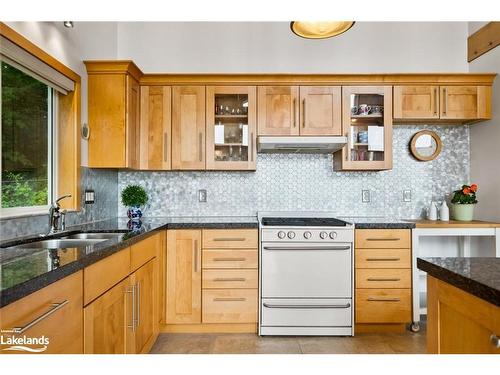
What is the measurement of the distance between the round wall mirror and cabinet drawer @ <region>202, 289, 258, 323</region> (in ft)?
7.06

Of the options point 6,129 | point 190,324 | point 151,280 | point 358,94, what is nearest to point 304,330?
point 190,324

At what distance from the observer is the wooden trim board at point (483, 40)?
10.1 feet

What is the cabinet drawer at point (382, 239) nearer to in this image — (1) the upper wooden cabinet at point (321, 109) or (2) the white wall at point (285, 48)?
(1) the upper wooden cabinet at point (321, 109)

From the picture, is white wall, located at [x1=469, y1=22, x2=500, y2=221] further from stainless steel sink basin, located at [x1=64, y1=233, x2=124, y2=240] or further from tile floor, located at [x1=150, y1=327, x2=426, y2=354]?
stainless steel sink basin, located at [x1=64, y1=233, x2=124, y2=240]

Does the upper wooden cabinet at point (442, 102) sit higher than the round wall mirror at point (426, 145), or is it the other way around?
the upper wooden cabinet at point (442, 102)

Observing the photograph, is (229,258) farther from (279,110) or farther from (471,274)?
(471,274)

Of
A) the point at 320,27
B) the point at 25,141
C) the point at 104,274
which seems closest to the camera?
the point at 104,274

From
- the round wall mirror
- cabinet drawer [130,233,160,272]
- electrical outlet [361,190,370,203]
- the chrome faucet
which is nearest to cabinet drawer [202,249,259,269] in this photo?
cabinet drawer [130,233,160,272]

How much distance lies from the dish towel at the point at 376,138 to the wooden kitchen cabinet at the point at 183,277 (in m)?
1.76

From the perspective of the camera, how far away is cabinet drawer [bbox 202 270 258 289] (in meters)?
2.80

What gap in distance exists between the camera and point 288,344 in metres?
2.63

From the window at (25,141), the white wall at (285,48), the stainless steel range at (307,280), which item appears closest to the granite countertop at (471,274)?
the stainless steel range at (307,280)

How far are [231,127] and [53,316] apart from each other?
2.36 metres

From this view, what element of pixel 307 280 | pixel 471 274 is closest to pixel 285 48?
pixel 307 280
